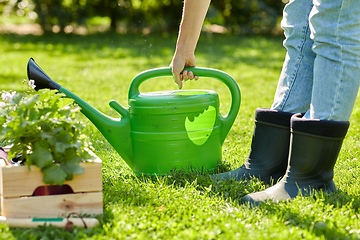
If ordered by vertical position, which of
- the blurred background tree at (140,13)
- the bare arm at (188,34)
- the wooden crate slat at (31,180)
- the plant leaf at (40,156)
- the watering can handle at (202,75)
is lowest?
the wooden crate slat at (31,180)

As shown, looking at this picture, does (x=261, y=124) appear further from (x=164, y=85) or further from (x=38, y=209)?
(x=164, y=85)

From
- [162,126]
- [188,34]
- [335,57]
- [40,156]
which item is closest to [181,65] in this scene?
[188,34]

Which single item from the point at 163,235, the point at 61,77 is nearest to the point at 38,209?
the point at 163,235

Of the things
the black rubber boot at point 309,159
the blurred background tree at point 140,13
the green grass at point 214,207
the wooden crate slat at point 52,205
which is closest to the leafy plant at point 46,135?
the wooden crate slat at point 52,205

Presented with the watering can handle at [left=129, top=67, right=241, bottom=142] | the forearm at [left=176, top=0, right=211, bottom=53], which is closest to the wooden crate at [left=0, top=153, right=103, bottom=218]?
the watering can handle at [left=129, top=67, right=241, bottom=142]

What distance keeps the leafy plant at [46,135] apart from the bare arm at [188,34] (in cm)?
61

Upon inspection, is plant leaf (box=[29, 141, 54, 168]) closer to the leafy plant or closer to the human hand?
the leafy plant

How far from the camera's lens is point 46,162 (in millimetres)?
1537

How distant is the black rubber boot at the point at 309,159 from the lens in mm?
1677

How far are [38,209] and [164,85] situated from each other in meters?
3.63

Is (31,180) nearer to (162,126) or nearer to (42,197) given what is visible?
(42,197)

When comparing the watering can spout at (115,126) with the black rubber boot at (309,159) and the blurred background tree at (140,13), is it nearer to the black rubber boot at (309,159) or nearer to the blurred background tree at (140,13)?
the black rubber boot at (309,159)

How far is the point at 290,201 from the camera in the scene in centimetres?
171

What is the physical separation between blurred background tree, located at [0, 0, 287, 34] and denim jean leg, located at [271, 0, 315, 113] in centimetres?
1057
